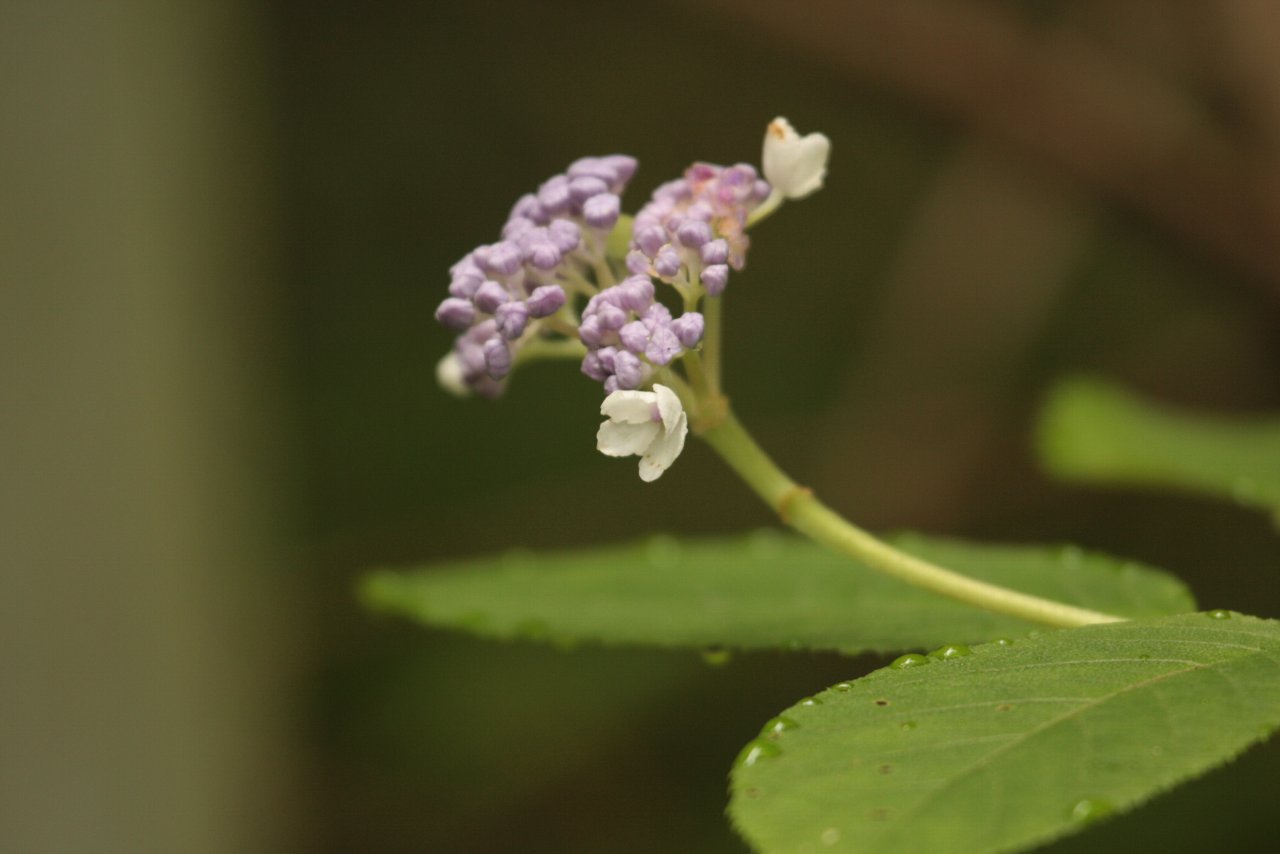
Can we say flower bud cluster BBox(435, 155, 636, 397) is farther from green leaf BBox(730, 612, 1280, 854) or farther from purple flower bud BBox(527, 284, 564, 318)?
green leaf BBox(730, 612, 1280, 854)

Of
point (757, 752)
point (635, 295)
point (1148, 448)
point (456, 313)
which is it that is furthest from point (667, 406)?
point (1148, 448)

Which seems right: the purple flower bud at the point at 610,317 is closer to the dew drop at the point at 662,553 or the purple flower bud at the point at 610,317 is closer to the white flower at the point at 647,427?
the white flower at the point at 647,427

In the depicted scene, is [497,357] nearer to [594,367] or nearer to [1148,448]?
[594,367]

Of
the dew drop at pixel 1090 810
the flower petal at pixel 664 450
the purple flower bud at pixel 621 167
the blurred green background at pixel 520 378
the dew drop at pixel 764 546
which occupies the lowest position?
the blurred green background at pixel 520 378

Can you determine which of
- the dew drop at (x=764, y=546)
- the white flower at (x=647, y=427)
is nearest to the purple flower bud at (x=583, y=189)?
the white flower at (x=647, y=427)

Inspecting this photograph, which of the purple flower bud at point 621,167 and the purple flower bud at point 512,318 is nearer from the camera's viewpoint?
the purple flower bud at point 512,318

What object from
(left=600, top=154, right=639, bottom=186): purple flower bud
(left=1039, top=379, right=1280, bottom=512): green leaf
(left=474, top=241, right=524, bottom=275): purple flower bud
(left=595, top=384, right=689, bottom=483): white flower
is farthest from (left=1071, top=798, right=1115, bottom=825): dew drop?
(left=1039, top=379, right=1280, bottom=512): green leaf
